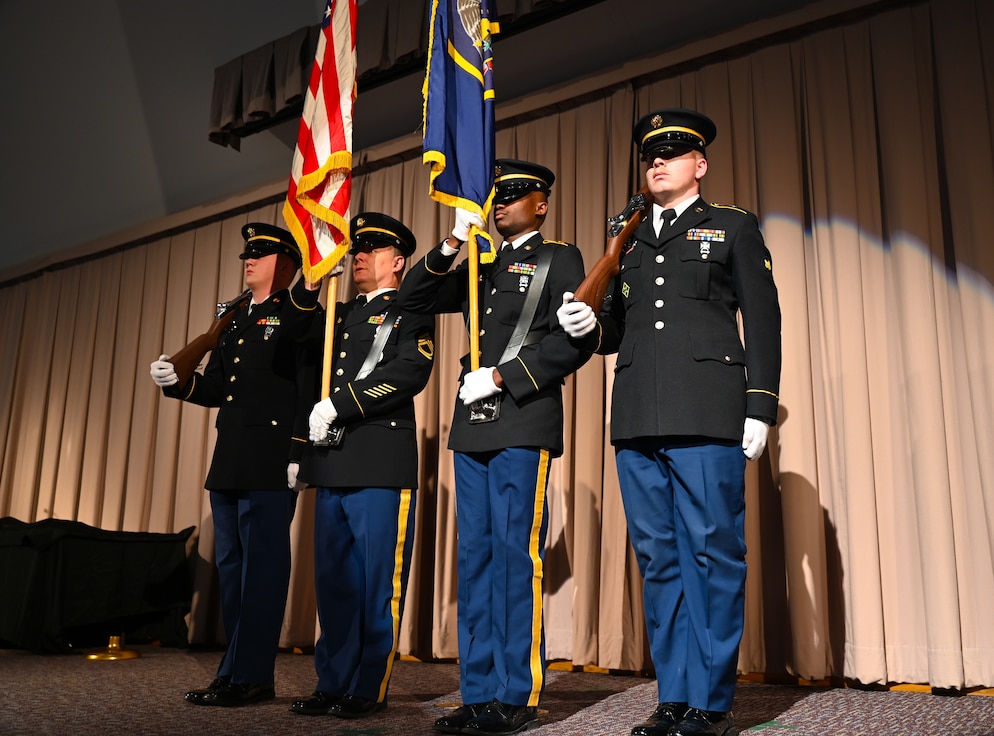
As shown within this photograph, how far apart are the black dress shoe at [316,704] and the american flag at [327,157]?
129cm

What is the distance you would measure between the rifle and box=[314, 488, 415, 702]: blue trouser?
0.80m

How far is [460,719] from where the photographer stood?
2.21 meters


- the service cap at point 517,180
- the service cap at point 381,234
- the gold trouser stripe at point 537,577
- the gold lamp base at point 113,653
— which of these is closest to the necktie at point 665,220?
the service cap at point 517,180

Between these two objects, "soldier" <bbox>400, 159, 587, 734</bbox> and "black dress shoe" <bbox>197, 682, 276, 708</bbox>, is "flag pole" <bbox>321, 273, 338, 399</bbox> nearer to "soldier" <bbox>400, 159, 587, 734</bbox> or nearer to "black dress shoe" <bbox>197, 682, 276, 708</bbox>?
"soldier" <bbox>400, 159, 587, 734</bbox>

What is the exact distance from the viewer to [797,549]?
10.9 feet

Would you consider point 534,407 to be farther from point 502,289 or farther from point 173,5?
point 173,5

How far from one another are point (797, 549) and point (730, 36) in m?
2.20

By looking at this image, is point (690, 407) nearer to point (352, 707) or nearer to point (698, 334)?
point (698, 334)

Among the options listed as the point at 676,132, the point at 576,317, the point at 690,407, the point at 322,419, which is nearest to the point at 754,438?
the point at 690,407

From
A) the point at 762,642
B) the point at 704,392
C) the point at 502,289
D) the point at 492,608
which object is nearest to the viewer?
the point at 704,392

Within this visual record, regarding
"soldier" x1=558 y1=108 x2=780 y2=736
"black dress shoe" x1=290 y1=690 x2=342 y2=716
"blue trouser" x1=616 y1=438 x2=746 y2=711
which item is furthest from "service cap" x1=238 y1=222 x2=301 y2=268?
"blue trouser" x1=616 y1=438 x2=746 y2=711

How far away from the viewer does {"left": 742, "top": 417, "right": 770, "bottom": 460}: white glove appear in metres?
2.03

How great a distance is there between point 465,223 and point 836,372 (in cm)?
174

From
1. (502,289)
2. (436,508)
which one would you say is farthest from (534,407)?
(436,508)
